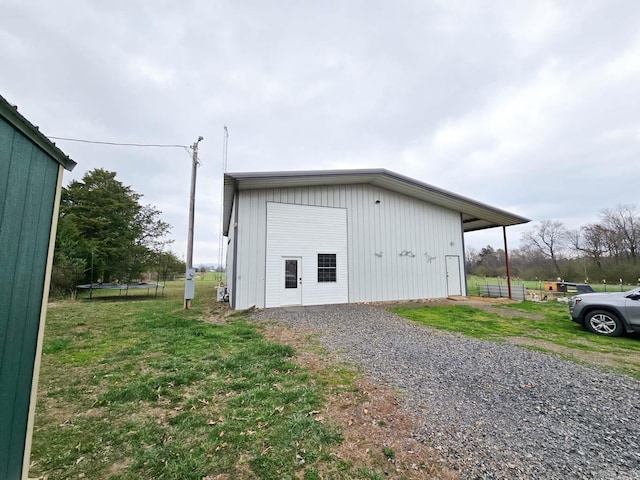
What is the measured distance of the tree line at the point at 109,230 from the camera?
1673 centimetres

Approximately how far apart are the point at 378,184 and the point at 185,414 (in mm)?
11371

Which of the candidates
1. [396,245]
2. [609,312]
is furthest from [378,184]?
[609,312]

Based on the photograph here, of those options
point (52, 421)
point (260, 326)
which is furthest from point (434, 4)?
point (52, 421)

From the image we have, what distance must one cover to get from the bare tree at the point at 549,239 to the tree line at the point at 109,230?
48.1 meters

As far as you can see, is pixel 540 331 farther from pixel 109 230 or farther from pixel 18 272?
pixel 109 230

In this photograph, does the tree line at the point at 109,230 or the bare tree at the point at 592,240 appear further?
the bare tree at the point at 592,240

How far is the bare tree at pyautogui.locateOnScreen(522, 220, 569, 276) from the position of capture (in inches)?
1414

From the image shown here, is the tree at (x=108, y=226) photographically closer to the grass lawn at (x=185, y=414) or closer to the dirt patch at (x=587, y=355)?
the grass lawn at (x=185, y=414)

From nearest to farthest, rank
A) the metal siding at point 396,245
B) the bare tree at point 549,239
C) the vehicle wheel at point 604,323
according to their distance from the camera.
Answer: the vehicle wheel at point 604,323, the metal siding at point 396,245, the bare tree at point 549,239

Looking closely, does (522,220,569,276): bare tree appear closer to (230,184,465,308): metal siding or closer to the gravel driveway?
(230,184,465,308): metal siding

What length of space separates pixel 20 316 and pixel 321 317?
7.32 metres

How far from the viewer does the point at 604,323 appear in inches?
256

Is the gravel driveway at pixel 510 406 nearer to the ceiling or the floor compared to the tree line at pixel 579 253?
nearer to the floor

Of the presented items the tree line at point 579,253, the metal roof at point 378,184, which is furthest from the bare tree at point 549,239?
the metal roof at point 378,184
